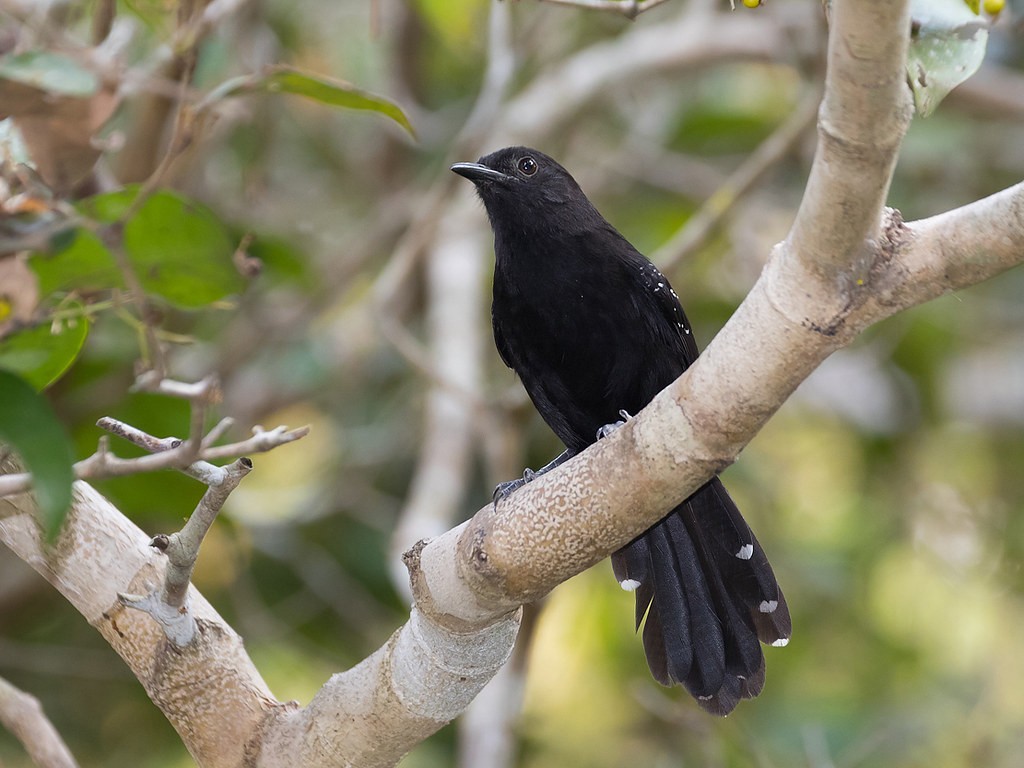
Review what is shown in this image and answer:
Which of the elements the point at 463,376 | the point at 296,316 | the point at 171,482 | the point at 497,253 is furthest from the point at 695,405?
the point at 296,316

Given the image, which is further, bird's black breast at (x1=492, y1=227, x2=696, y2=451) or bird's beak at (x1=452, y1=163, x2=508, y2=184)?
bird's beak at (x1=452, y1=163, x2=508, y2=184)

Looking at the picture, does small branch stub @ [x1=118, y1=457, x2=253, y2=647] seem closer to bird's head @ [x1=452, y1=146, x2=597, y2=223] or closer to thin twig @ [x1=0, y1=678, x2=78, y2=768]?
thin twig @ [x1=0, y1=678, x2=78, y2=768]

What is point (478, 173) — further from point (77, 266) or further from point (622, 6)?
point (77, 266)

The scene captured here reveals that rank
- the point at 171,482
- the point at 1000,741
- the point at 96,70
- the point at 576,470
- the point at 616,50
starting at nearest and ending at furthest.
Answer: the point at 576,470 → the point at 96,70 → the point at 171,482 → the point at 1000,741 → the point at 616,50

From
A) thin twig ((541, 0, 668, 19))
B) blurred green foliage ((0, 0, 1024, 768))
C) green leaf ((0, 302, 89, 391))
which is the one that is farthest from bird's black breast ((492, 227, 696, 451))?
green leaf ((0, 302, 89, 391))

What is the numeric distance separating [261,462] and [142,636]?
13.3 ft

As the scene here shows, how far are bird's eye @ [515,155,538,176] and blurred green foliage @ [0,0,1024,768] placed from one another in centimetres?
94

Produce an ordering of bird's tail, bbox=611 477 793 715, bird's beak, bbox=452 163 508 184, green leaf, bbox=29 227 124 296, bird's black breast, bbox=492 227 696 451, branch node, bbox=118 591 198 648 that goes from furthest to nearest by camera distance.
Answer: bird's beak, bbox=452 163 508 184 < bird's black breast, bbox=492 227 696 451 < bird's tail, bbox=611 477 793 715 < green leaf, bbox=29 227 124 296 < branch node, bbox=118 591 198 648

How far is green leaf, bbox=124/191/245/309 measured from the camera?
2.63 metres

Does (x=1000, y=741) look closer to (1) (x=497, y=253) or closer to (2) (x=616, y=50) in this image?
(1) (x=497, y=253)

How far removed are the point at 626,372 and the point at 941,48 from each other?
5.28 ft

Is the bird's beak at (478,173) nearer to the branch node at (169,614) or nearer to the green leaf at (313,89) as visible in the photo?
the green leaf at (313,89)

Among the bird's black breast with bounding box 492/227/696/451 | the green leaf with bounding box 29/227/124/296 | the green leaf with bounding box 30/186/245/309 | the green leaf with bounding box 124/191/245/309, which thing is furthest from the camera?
the bird's black breast with bounding box 492/227/696/451

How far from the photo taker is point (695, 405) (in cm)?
190
